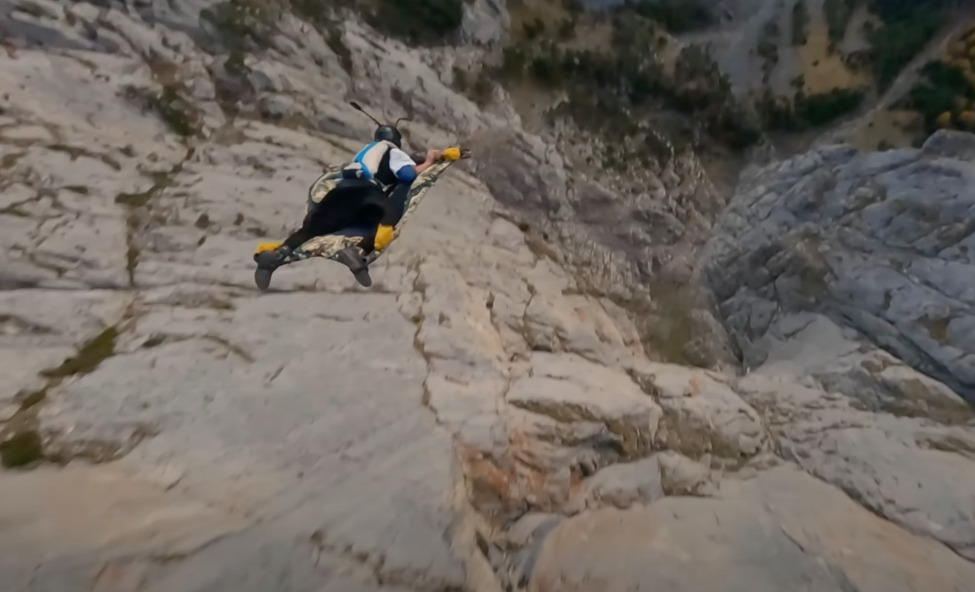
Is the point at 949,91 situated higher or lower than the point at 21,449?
higher

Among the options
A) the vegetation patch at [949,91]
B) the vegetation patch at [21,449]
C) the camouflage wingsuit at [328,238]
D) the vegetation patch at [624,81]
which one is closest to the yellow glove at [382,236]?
the camouflage wingsuit at [328,238]

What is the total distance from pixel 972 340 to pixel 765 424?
2.40 metres

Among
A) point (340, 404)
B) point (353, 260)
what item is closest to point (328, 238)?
point (353, 260)

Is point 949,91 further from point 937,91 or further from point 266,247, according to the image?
point 266,247

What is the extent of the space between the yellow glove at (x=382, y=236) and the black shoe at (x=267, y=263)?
78cm

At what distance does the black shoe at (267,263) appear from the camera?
6.29 m

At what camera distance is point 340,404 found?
18.3ft

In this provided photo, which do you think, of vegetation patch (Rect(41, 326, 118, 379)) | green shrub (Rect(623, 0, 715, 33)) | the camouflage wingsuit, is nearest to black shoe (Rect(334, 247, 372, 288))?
the camouflage wingsuit

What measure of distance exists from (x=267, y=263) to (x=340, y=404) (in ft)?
5.15

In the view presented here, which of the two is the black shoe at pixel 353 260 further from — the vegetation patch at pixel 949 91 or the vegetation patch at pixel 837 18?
the vegetation patch at pixel 837 18

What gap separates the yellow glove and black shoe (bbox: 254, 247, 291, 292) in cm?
78

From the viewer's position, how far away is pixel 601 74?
1135 cm

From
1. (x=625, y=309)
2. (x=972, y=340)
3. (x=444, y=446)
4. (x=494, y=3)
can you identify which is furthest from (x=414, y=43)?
(x=972, y=340)

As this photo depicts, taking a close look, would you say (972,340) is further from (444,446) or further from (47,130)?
(47,130)
